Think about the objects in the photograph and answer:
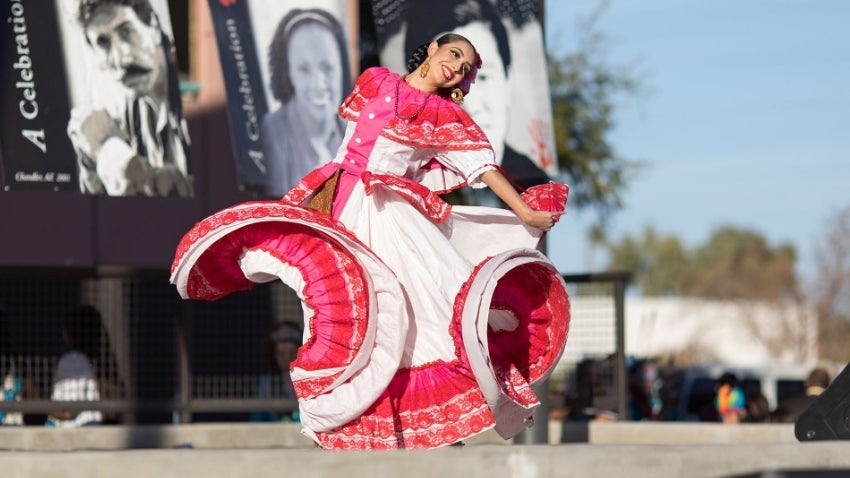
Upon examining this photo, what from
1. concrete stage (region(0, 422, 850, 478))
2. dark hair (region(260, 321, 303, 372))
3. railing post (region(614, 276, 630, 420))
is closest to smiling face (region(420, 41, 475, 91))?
concrete stage (region(0, 422, 850, 478))

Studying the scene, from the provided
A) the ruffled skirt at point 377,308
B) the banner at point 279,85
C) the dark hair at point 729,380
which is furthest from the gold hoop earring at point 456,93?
the dark hair at point 729,380

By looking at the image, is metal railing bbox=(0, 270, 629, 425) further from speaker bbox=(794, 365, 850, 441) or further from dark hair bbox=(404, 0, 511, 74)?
speaker bbox=(794, 365, 850, 441)

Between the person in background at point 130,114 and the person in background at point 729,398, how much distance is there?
7.26 meters

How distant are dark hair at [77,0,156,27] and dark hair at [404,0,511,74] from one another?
1.97 meters

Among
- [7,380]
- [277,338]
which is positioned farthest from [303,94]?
[7,380]

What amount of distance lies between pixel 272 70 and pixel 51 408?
284 centimetres

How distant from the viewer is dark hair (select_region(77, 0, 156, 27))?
9461mm

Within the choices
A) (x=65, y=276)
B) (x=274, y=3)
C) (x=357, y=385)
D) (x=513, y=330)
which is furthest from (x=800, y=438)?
(x=65, y=276)

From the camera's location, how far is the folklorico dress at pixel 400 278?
5832mm

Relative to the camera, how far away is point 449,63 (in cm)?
628

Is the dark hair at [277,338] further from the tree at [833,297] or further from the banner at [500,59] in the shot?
the tree at [833,297]

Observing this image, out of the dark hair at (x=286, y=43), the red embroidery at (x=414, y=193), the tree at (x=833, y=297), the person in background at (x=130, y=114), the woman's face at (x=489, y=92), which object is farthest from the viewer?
the tree at (x=833, y=297)

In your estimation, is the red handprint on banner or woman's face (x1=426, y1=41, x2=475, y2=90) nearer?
woman's face (x1=426, y1=41, x2=475, y2=90)

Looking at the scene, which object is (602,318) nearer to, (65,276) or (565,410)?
(565,410)
